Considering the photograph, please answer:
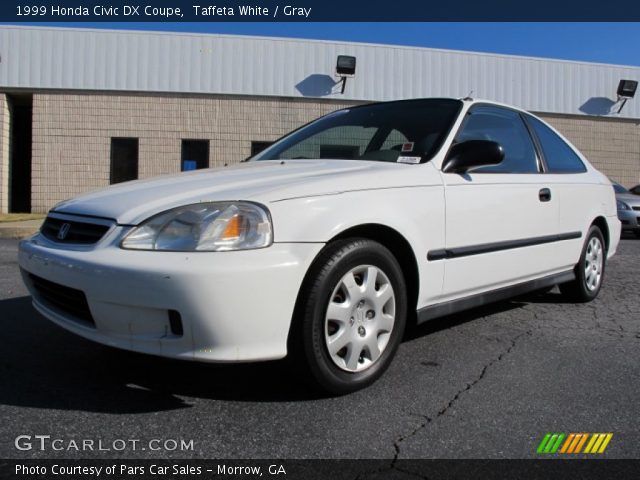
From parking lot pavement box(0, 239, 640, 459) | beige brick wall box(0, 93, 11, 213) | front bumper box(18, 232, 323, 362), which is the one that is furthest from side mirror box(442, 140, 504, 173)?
beige brick wall box(0, 93, 11, 213)

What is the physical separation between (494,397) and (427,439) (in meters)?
0.58

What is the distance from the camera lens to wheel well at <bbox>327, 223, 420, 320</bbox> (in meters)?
2.60

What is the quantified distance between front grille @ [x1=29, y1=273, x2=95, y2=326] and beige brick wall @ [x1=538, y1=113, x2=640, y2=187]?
53.4ft

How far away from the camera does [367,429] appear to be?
7.16 feet

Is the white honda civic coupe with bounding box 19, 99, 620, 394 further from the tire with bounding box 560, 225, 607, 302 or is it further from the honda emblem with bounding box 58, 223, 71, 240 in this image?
the tire with bounding box 560, 225, 607, 302

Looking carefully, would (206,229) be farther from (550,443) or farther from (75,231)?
(550,443)

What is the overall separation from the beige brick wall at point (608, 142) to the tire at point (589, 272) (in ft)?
42.3

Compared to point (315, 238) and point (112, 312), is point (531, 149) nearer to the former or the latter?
point (315, 238)

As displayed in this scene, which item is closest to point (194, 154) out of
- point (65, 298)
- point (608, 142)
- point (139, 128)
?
point (139, 128)

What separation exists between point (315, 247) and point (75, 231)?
1119 millimetres

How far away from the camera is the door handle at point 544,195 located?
3658 millimetres

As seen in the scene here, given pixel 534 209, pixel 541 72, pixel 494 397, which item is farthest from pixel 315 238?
pixel 541 72

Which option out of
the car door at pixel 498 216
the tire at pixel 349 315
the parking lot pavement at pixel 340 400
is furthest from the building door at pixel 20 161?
the tire at pixel 349 315

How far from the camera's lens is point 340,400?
2.45 meters
